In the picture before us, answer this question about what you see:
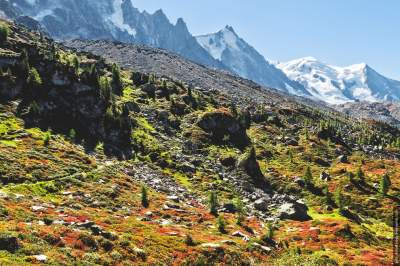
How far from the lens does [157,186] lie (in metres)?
85.7

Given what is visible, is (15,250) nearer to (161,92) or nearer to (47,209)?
(47,209)

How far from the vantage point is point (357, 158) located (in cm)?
14988

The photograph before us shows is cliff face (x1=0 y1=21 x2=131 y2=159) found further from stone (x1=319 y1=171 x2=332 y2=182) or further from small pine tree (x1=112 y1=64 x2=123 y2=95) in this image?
stone (x1=319 y1=171 x2=332 y2=182)

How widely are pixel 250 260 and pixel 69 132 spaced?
182ft

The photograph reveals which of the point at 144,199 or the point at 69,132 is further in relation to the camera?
the point at 69,132

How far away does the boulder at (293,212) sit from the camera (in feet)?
276

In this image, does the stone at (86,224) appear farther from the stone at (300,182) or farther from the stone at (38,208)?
the stone at (300,182)

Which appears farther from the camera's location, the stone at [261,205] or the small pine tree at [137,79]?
the small pine tree at [137,79]

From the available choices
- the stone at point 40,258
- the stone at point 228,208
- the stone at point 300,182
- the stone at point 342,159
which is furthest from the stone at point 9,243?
the stone at point 342,159

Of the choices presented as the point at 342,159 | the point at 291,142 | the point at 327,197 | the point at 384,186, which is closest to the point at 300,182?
the point at 327,197

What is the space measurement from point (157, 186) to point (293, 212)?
25.0 metres

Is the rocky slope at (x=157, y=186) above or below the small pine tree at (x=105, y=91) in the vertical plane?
below

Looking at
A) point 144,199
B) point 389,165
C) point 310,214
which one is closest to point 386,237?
point 310,214

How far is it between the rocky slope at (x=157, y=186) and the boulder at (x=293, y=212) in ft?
0.66
